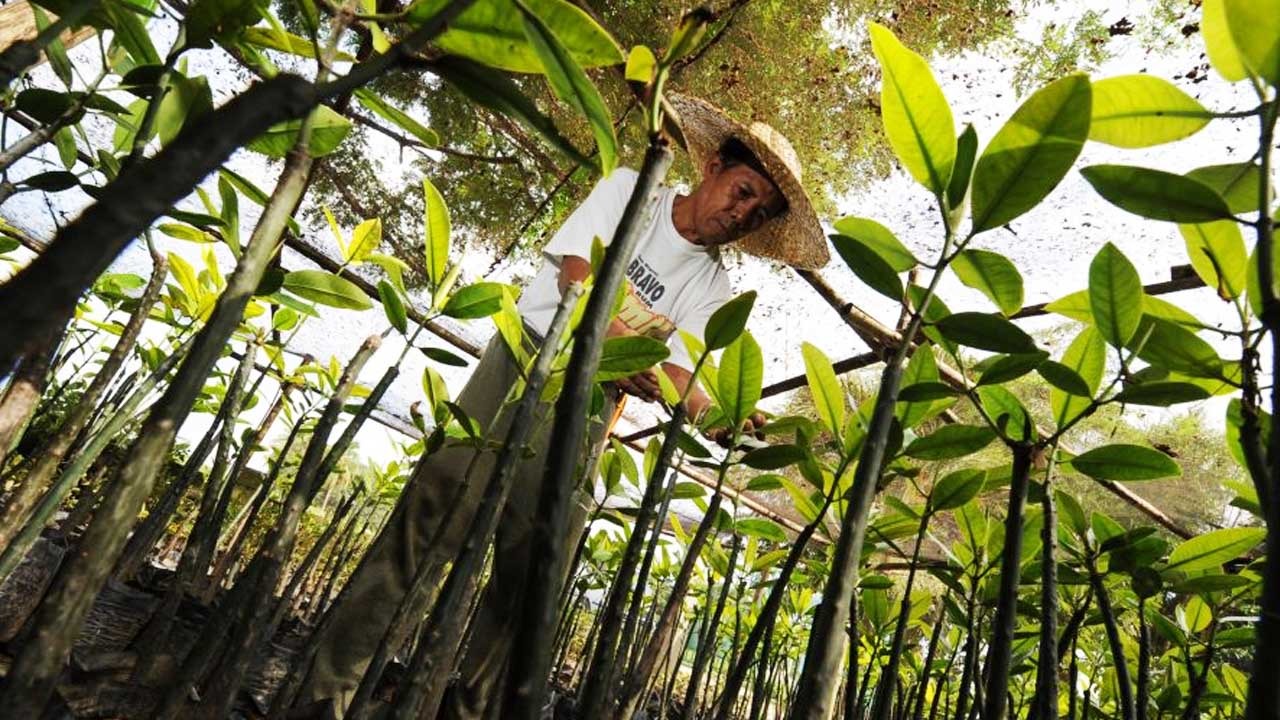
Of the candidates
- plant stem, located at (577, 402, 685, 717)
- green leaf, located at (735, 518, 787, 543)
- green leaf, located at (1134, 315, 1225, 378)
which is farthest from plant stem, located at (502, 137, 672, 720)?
green leaf, located at (735, 518, 787, 543)

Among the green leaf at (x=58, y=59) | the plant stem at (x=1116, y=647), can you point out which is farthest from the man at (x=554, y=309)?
the green leaf at (x=58, y=59)

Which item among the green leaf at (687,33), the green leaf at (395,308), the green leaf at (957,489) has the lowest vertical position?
the green leaf at (687,33)

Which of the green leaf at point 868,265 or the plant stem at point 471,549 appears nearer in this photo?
the plant stem at point 471,549

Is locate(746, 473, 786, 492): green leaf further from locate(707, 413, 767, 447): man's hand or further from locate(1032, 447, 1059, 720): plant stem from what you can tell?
locate(1032, 447, 1059, 720): plant stem

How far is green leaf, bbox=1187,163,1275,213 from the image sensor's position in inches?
22.0

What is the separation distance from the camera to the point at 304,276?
2.74 ft

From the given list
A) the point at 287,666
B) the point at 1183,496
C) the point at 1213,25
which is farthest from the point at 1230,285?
the point at 1183,496

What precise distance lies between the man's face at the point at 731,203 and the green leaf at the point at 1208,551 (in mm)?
1222

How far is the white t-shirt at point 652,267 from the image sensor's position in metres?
1.68

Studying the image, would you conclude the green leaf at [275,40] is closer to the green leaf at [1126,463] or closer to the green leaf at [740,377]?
the green leaf at [740,377]

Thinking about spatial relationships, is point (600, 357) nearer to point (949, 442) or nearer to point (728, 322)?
point (728, 322)

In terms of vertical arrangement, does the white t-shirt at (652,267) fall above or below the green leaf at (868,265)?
above

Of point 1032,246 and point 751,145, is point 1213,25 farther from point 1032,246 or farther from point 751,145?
point 1032,246

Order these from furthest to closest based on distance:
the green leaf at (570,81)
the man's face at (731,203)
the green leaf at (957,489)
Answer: the man's face at (731,203), the green leaf at (957,489), the green leaf at (570,81)
